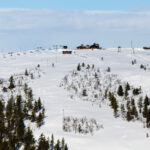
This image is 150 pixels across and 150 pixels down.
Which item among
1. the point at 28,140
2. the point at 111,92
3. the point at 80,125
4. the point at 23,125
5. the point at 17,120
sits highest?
the point at 111,92

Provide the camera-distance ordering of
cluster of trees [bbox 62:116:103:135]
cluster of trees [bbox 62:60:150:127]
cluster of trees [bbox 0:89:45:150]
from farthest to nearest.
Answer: cluster of trees [bbox 62:60:150:127] → cluster of trees [bbox 62:116:103:135] → cluster of trees [bbox 0:89:45:150]

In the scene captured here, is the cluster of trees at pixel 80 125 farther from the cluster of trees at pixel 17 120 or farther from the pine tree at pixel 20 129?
the pine tree at pixel 20 129

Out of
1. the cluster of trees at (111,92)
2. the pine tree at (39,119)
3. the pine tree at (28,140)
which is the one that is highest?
the cluster of trees at (111,92)

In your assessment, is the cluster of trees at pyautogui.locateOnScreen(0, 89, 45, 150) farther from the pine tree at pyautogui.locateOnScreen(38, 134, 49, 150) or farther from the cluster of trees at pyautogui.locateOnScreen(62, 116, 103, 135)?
the cluster of trees at pyautogui.locateOnScreen(62, 116, 103, 135)

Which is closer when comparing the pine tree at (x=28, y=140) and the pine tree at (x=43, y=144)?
the pine tree at (x=43, y=144)

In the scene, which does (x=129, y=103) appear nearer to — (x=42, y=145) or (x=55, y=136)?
(x=55, y=136)

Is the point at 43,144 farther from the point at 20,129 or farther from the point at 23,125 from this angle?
the point at 23,125

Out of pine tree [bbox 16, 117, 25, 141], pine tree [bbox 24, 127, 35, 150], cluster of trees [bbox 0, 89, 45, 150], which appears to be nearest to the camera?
pine tree [bbox 24, 127, 35, 150]

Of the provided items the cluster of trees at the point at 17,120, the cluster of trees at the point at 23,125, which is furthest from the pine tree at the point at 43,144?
the cluster of trees at the point at 17,120

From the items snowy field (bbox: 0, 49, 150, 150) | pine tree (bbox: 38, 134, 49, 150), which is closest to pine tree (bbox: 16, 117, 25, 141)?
snowy field (bbox: 0, 49, 150, 150)

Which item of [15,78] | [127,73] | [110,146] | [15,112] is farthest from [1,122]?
[127,73]

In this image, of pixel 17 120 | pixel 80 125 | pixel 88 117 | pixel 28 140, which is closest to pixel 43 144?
pixel 28 140

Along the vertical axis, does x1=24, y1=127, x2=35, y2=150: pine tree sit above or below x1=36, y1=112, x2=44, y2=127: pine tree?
below

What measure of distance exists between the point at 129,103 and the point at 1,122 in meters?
13.0
